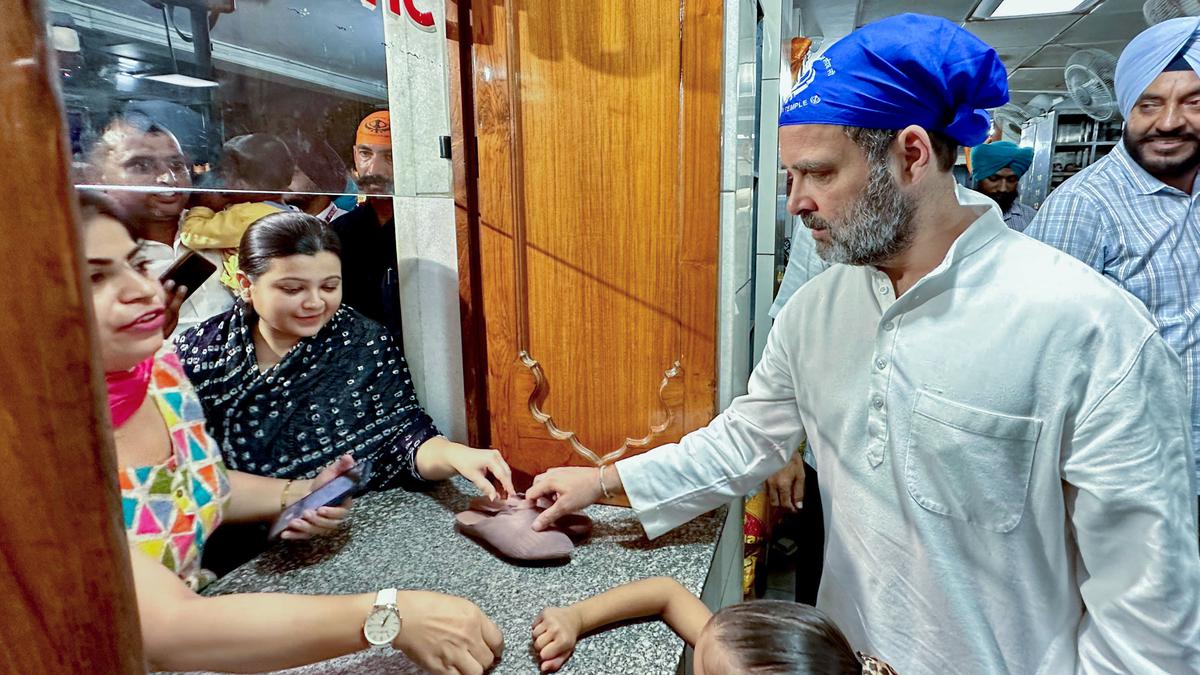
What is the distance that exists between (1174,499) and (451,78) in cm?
139

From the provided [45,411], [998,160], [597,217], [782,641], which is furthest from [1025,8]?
[45,411]

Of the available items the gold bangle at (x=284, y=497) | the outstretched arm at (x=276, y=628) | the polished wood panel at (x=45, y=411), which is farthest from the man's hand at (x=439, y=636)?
the polished wood panel at (x=45, y=411)

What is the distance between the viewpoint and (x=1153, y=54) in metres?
1.75

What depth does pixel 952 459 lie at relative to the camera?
3.31 feet

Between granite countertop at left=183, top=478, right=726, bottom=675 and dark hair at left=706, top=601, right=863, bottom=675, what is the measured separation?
0.11 meters

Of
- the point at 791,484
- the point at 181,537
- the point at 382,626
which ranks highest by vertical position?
the point at 181,537

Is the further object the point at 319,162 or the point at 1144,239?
the point at 1144,239

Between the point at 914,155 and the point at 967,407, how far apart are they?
384mm

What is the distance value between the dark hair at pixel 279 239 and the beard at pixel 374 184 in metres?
0.13

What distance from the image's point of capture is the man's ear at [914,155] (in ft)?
3.28

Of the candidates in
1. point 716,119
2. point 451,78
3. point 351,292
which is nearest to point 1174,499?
point 716,119

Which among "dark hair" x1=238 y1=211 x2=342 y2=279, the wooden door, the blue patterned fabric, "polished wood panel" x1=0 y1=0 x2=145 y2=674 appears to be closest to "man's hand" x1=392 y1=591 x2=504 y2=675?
"dark hair" x1=238 y1=211 x2=342 y2=279

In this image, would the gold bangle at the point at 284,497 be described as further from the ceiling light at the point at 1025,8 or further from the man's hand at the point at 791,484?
the ceiling light at the point at 1025,8

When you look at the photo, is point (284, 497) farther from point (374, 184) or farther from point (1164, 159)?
point (1164, 159)
